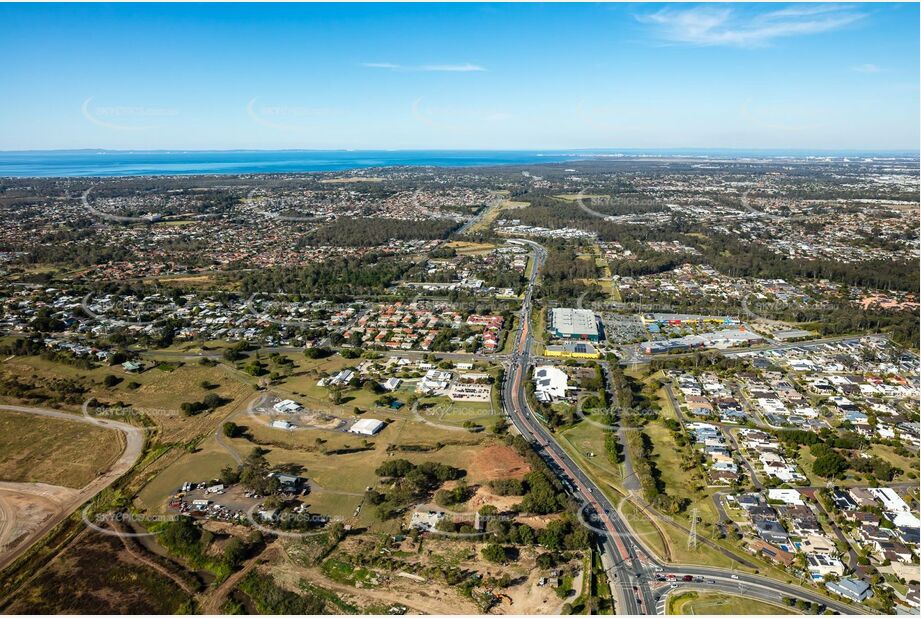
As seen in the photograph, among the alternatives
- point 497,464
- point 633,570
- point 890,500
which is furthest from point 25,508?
point 890,500

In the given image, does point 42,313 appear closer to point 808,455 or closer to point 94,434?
point 94,434

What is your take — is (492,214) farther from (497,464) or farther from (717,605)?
(717,605)

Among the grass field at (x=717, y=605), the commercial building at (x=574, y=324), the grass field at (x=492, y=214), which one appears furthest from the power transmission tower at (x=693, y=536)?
the grass field at (x=492, y=214)

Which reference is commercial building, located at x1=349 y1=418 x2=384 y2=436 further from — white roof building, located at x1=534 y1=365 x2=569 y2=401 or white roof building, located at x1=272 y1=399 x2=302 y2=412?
white roof building, located at x1=534 y1=365 x2=569 y2=401

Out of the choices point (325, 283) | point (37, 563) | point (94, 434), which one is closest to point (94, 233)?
point (325, 283)

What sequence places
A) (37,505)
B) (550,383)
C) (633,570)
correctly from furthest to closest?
(550,383) < (37,505) < (633,570)

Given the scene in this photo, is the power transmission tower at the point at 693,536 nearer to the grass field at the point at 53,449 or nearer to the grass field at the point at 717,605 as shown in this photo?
the grass field at the point at 717,605
